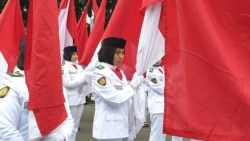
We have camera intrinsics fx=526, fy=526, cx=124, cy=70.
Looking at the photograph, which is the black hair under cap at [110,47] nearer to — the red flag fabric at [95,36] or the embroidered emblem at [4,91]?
the embroidered emblem at [4,91]

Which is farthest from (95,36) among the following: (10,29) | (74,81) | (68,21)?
(10,29)

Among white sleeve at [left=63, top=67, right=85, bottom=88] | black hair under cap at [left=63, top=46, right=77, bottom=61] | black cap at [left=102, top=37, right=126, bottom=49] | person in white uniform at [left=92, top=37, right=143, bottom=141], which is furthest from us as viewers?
black hair under cap at [left=63, top=46, right=77, bottom=61]

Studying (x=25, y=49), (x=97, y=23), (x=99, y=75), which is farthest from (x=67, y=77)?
(x=25, y=49)

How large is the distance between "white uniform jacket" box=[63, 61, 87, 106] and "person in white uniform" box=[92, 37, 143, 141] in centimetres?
296

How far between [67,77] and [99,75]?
3.30 m

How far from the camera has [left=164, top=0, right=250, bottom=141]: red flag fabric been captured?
138 inches

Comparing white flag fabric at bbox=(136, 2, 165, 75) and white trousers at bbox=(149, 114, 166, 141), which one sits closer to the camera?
white flag fabric at bbox=(136, 2, 165, 75)

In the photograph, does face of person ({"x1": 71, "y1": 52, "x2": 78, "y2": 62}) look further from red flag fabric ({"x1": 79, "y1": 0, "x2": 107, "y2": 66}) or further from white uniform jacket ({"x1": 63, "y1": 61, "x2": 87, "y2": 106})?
red flag fabric ({"x1": 79, "y1": 0, "x2": 107, "y2": 66})

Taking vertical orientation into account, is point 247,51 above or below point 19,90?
above

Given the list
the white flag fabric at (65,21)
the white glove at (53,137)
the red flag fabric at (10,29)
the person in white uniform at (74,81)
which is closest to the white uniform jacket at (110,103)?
the red flag fabric at (10,29)

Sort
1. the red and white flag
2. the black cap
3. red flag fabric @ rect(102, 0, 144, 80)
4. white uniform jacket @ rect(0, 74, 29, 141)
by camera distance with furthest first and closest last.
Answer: the red and white flag → the black cap → red flag fabric @ rect(102, 0, 144, 80) → white uniform jacket @ rect(0, 74, 29, 141)

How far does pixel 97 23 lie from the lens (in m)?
8.85

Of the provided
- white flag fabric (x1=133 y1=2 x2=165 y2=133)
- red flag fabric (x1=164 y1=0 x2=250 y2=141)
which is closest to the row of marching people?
white flag fabric (x1=133 y1=2 x2=165 y2=133)

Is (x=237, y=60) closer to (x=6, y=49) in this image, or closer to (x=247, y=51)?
(x=247, y=51)
